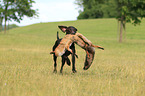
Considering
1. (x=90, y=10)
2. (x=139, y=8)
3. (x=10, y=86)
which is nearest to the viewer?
(x=10, y=86)

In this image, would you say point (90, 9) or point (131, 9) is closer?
point (131, 9)

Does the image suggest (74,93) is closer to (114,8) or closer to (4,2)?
(114,8)

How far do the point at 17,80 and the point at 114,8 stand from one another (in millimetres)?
26769

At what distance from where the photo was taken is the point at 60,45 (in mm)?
6723

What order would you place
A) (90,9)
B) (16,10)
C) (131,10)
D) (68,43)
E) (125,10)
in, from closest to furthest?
(68,43), (125,10), (131,10), (16,10), (90,9)

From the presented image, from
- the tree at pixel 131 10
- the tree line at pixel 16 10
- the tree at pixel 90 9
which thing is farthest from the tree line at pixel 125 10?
the tree at pixel 90 9

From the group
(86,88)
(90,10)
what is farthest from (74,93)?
(90,10)

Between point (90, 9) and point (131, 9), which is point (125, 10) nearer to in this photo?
point (131, 9)

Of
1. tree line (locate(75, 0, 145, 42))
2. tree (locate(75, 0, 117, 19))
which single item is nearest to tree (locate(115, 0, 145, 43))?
tree line (locate(75, 0, 145, 42))

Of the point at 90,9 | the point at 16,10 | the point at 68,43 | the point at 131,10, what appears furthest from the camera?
the point at 90,9

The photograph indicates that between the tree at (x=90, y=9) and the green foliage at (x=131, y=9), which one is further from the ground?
the tree at (x=90, y=9)

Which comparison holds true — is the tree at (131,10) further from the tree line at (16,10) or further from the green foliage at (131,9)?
the tree line at (16,10)

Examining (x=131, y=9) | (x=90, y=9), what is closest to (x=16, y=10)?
(x=131, y=9)

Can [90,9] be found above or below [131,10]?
above
